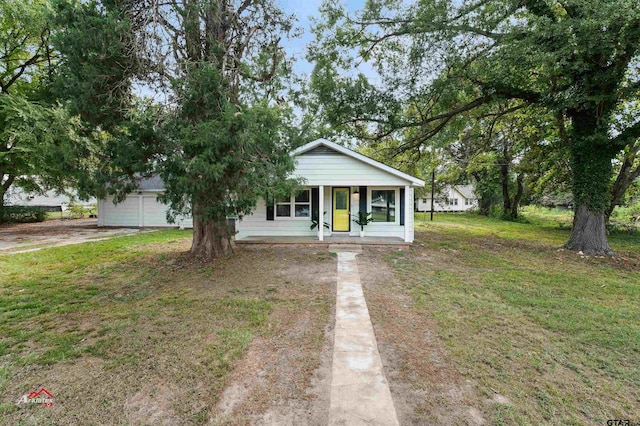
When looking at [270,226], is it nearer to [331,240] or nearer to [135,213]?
[331,240]

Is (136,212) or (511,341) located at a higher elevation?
(136,212)

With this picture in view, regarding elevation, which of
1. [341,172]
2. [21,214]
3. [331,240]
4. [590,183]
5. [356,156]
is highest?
[356,156]

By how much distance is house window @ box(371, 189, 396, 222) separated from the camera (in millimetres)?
11531

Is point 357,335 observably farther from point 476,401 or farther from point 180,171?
point 180,171

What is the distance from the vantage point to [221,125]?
16.5 ft

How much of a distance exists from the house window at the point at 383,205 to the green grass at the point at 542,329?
3.62 meters

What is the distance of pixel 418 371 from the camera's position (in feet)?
9.44

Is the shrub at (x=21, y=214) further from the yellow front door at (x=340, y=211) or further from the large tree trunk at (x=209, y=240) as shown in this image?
the yellow front door at (x=340, y=211)

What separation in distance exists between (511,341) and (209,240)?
7221 millimetres

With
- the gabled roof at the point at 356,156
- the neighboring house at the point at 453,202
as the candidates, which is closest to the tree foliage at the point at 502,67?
the gabled roof at the point at 356,156

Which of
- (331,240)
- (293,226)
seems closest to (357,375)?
(331,240)

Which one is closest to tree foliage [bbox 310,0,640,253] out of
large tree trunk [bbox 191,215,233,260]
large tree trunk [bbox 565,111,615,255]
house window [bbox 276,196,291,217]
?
large tree trunk [bbox 565,111,615,255]

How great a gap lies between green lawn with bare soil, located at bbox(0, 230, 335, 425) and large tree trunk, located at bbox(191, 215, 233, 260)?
3.12 ft

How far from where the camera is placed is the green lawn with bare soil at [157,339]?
94.4 inches
